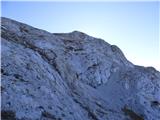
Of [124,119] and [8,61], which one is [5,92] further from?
[124,119]

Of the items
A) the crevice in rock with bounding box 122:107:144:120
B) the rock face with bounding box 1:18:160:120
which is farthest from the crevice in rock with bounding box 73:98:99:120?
the crevice in rock with bounding box 122:107:144:120

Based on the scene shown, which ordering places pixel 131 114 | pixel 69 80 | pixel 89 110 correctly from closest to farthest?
pixel 89 110
pixel 69 80
pixel 131 114

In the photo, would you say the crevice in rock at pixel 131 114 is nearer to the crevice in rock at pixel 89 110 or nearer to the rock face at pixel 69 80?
the rock face at pixel 69 80

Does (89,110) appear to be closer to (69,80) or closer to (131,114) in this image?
(69,80)

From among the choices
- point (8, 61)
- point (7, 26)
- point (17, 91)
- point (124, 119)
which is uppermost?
point (7, 26)

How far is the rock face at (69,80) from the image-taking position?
2881 cm

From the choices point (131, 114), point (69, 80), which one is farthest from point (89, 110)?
point (131, 114)

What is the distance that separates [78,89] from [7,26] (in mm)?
16561

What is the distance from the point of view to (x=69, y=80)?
41.1 metres

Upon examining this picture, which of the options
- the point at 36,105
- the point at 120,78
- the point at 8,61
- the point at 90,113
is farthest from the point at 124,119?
the point at 8,61

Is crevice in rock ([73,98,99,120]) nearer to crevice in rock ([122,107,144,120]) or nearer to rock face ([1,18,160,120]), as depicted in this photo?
rock face ([1,18,160,120])

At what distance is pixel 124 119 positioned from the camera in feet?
129

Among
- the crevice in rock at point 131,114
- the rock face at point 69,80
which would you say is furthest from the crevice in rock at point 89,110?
the crevice in rock at point 131,114

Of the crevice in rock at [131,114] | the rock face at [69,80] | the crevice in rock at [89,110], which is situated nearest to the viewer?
the rock face at [69,80]
